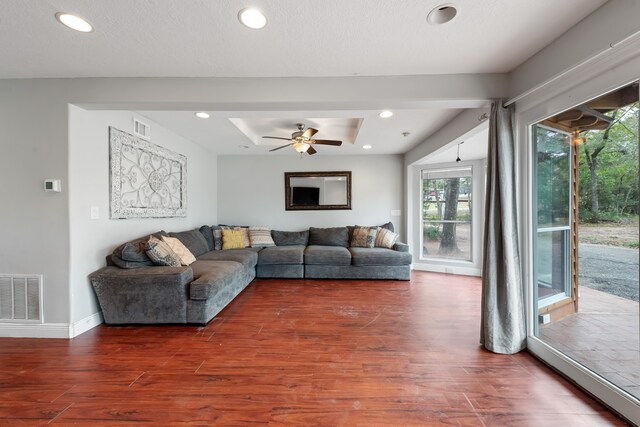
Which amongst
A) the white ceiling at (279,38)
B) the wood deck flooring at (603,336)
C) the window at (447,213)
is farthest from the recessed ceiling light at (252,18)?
the window at (447,213)

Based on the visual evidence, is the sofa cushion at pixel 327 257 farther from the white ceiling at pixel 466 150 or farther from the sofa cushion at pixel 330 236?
the white ceiling at pixel 466 150

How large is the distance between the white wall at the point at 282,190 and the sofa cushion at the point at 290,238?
26cm

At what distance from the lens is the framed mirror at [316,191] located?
17.2 ft

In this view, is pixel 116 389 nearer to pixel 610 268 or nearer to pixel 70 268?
pixel 70 268

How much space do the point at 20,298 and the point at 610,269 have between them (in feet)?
15.9

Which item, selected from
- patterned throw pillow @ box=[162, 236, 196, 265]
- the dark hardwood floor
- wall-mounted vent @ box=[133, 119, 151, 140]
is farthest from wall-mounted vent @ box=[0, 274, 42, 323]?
wall-mounted vent @ box=[133, 119, 151, 140]

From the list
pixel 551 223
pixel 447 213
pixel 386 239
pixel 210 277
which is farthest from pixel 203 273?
pixel 447 213

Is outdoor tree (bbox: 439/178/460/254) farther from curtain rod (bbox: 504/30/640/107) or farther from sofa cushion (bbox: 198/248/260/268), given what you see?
sofa cushion (bbox: 198/248/260/268)

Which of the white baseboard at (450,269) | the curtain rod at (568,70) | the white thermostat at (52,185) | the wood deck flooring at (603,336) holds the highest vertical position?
the curtain rod at (568,70)

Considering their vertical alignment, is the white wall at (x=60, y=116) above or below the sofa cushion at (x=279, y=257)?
above

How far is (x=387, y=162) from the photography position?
521 cm

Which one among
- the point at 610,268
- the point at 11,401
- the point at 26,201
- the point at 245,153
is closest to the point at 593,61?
the point at 610,268

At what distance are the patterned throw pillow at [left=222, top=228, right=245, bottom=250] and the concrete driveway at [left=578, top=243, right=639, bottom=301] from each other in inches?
176

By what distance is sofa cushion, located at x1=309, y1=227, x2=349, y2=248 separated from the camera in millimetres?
4914
